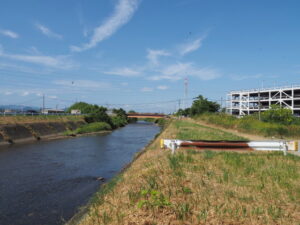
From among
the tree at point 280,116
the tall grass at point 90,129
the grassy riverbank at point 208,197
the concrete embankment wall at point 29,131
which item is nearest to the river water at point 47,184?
the grassy riverbank at point 208,197

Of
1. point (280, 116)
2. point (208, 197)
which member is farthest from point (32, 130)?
point (208, 197)

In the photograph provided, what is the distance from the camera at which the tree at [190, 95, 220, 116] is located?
75.5 metres

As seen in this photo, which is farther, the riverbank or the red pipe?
the riverbank

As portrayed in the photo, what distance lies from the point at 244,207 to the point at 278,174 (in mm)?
3347

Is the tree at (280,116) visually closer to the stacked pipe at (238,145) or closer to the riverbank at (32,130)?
the stacked pipe at (238,145)

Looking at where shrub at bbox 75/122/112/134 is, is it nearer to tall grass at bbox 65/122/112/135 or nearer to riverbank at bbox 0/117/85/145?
tall grass at bbox 65/122/112/135

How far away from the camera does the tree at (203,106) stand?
248ft

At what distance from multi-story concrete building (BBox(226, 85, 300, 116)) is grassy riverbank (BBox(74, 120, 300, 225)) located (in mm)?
52173

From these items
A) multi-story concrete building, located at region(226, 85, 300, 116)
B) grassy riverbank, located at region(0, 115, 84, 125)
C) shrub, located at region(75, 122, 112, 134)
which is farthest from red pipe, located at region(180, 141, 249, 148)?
multi-story concrete building, located at region(226, 85, 300, 116)

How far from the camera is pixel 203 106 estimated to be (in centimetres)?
7581

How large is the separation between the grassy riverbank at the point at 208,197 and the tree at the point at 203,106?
67.4 metres

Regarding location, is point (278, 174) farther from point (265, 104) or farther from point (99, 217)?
point (265, 104)

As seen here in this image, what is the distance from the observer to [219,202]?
18.0ft

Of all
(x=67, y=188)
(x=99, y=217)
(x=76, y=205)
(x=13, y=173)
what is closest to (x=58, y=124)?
(x=13, y=173)
